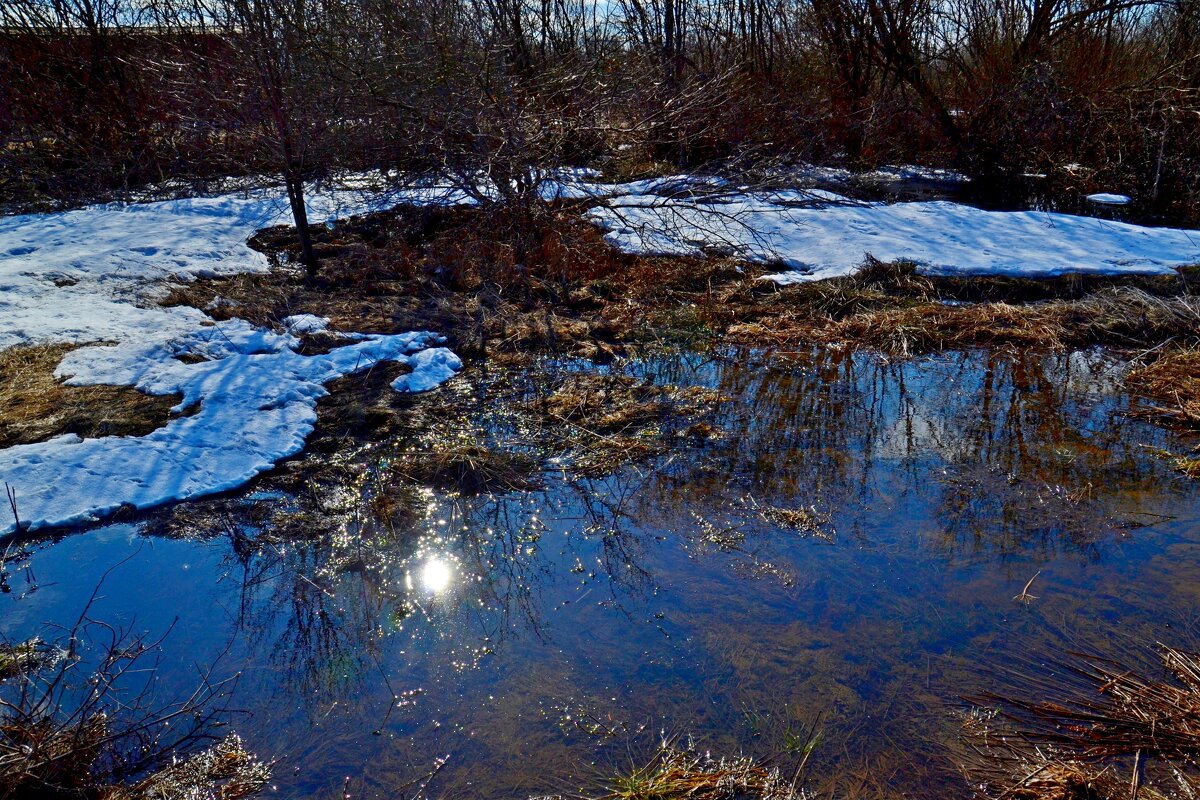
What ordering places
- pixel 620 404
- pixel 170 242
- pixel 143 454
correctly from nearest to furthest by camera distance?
1. pixel 143 454
2. pixel 620 404
3. pixel 170 242

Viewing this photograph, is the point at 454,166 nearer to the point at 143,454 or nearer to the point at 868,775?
the point at 143,454

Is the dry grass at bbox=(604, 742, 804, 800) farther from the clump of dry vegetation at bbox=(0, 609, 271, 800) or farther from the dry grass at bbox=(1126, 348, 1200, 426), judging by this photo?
the dry grass at bbox=(1126, 348, 1200, 426)

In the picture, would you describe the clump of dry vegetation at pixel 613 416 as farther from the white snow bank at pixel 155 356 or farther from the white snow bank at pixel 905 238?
the white snow bank at pixel 905 238

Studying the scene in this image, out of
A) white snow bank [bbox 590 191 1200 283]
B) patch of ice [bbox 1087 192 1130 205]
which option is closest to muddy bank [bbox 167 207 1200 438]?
white snow bank [bbox 590 191 1200 283]

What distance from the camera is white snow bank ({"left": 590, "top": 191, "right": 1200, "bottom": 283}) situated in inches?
309

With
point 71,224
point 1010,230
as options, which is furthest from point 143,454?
point 1010,230

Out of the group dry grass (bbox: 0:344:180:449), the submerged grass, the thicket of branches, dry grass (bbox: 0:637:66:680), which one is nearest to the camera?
dry grass (bbox: 0:637:66:680)

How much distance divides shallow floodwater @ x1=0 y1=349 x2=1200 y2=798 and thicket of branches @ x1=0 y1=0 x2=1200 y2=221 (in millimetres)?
4169

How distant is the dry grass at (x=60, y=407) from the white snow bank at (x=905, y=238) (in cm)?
473

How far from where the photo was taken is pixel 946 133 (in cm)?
1219

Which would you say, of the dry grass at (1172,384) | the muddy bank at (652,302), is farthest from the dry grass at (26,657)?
the dry grass at (1172,384)

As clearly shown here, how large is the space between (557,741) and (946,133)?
1202 cm

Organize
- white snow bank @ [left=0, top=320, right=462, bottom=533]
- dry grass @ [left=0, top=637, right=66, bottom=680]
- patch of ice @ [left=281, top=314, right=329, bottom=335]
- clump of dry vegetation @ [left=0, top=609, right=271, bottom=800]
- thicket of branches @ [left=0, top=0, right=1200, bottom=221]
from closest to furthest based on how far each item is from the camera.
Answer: clump of dry vegetation @ [left=0, top=609, right=271, bottom=800] → dry grass @ [left=0, top=637, right=66, bottom=680] → white snow bank @ [left=0, top=320, right=462, bottom=533] → patch of ice @ [left=281, top=314, right=329, bottom=335] → thicket of branches @ [left=0, top=0, right=1200, bottom=221]

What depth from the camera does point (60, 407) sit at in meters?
4.88
